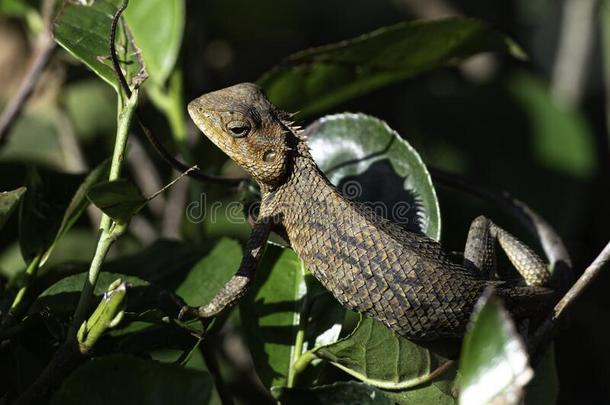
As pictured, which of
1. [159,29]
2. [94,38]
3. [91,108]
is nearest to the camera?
[94,38]

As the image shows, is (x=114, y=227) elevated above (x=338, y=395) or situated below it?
above

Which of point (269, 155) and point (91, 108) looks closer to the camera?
point (269, 155)

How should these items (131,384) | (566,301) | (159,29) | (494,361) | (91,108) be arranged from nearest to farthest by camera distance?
(494,361)
(131,384)
(566,301)
(159,29)
(91,108)

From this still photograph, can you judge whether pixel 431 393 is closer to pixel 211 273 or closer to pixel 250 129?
pixel 211 273

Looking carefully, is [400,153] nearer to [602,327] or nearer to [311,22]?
[602,327]

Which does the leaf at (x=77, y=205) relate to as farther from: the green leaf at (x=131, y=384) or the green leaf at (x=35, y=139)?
the green leaf at (x=35, y=139)

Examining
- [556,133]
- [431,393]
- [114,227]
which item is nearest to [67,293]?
[114,227]
